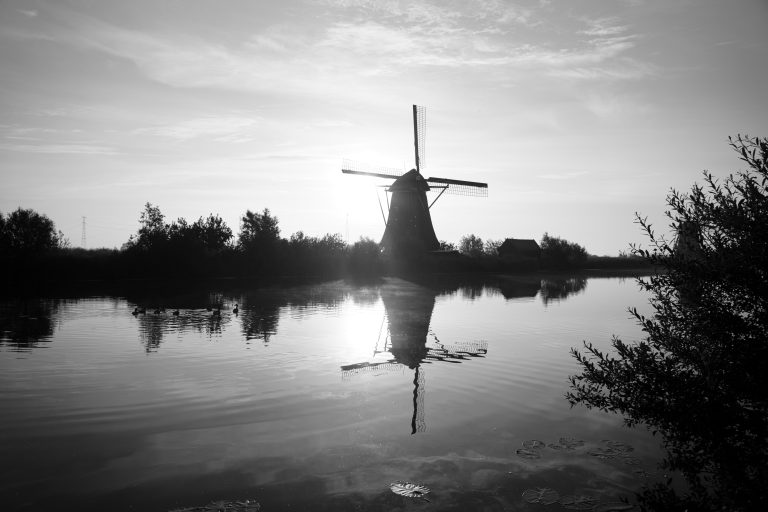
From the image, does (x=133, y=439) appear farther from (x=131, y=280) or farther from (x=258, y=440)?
(x=131, y=280)

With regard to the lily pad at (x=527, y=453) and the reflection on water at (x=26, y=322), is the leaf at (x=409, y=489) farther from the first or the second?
the reflection on water at (x=26, y=322)

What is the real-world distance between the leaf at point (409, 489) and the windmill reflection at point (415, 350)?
2.49 metres

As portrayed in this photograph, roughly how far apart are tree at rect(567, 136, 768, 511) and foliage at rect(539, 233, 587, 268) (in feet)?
331

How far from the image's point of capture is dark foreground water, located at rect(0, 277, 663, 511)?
8125mm

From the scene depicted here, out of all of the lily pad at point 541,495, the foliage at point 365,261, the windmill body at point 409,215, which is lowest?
the lily pad at point 541,495

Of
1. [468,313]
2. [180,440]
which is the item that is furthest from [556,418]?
[468,313]

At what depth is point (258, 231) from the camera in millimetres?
73688

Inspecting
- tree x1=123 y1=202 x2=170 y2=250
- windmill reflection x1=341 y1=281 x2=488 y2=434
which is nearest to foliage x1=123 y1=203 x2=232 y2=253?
tree x1=123 y1=202 x2=170 y2=250

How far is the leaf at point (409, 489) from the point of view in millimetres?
7977

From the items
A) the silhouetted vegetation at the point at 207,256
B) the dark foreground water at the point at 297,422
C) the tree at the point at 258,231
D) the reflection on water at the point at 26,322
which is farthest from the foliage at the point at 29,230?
the dark foreground water at the point at 297,422

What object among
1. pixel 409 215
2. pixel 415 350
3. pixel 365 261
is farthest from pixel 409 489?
pixel 365 261

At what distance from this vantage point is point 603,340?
22.1 metres

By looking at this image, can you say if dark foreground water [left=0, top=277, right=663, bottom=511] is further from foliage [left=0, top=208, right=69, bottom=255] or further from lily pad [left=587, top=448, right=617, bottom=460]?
foliage [left=0, top=208, right=69, bottom=255]

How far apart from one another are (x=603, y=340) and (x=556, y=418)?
37.9 ft
